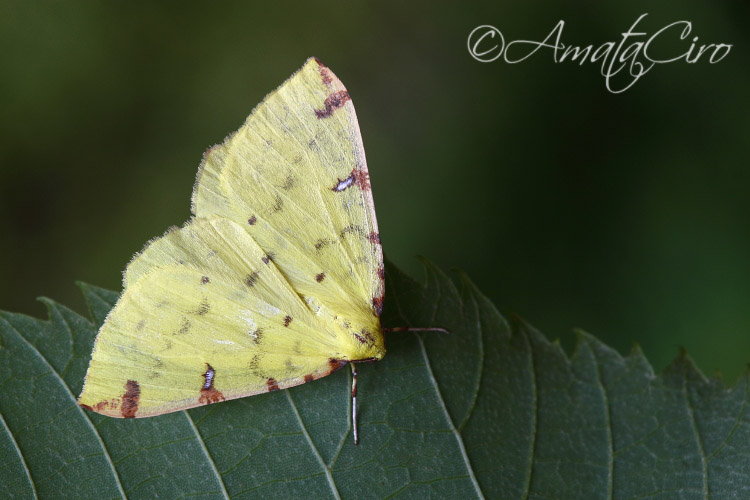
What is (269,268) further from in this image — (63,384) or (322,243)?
(63,384)

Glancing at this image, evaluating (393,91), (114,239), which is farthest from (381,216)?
(114,239)

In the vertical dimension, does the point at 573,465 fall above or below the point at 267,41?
below

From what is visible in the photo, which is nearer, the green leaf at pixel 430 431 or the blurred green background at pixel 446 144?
the green leaf at pixel 430 431

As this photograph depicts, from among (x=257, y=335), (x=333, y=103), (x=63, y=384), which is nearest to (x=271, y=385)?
(x=257, y=335)

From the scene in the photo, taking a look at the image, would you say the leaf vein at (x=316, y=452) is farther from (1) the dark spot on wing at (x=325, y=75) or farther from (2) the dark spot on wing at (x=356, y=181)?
(1) the dark spot on wing at (x=325, y=75)

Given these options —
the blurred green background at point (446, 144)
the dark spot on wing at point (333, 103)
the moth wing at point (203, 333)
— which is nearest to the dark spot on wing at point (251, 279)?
the moth wing at point (203, 333)

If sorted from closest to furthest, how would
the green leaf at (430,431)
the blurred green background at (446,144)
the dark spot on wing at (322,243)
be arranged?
the green leaf at (430,431), the dark spot on wing at (322,243), the blurred green background at (446,144)

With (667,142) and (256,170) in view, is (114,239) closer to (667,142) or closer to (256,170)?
(256,170)
